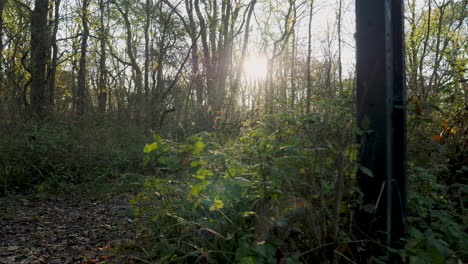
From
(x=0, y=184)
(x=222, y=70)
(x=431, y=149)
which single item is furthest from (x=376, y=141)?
(x=222, y=70)

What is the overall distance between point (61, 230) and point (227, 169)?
2.60 m

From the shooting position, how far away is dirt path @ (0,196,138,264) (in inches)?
115

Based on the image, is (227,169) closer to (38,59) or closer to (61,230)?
(61,230)

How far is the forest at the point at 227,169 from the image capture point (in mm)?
1926

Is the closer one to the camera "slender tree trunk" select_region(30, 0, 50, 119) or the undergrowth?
the undergrowth

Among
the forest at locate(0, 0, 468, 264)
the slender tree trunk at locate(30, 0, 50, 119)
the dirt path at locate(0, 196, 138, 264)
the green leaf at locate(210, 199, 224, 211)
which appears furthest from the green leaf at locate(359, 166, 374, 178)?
the slender tree trunk at locate(30, 0, 50, 119)

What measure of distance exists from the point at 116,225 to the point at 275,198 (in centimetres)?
253

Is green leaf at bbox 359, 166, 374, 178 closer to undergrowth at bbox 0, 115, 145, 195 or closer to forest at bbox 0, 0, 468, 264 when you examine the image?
forest at bbox 0, 0, 468, 264

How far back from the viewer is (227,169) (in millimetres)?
2262

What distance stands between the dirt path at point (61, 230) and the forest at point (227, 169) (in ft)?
0.08

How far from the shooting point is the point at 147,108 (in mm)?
10984

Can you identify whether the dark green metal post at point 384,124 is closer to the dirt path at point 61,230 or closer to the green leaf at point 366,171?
the green leaf at point 366,171

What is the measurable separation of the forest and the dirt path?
0.08 feet

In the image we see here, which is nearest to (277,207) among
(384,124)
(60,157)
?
(384,124)
